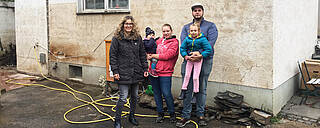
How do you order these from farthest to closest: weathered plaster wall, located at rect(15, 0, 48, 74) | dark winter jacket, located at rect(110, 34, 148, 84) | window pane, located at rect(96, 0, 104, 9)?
weathered plaster wall, located at rect(15, 0, 48, 74)
window pane, located at rect(96, 0, 104, 9)
dark winter jacket, located at rect(110, 34, 148, 84)

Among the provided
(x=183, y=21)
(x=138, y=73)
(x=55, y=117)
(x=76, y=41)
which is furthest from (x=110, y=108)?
(x=76, y=41)

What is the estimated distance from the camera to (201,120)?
15.9 feet

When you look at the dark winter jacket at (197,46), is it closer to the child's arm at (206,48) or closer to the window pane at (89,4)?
the child's arm at (206,48)

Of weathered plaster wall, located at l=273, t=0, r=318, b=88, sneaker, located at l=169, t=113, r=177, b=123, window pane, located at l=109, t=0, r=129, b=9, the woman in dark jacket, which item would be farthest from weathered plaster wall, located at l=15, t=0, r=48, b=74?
weathered plaster wall, located at l=273, t=0, r=318, b=88

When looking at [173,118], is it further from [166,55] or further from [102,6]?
[102,6]

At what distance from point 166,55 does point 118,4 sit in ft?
10.2

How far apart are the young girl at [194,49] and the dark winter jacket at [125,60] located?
0.81 metres

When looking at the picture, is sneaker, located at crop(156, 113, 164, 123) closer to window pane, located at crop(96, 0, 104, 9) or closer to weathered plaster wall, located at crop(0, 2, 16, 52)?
window pane, located at crop(96, 0, 104, 9)

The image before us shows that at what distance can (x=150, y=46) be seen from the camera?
489 centimetres

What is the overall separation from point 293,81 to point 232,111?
220 centimetres

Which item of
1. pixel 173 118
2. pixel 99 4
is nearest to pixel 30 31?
pixel 99 4

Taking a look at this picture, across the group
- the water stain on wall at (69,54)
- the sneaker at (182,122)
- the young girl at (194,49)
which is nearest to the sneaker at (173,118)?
the sneaker at (182,122)

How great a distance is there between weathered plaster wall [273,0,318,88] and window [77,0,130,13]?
3.48 metres

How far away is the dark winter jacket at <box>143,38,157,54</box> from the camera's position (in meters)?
4.89
